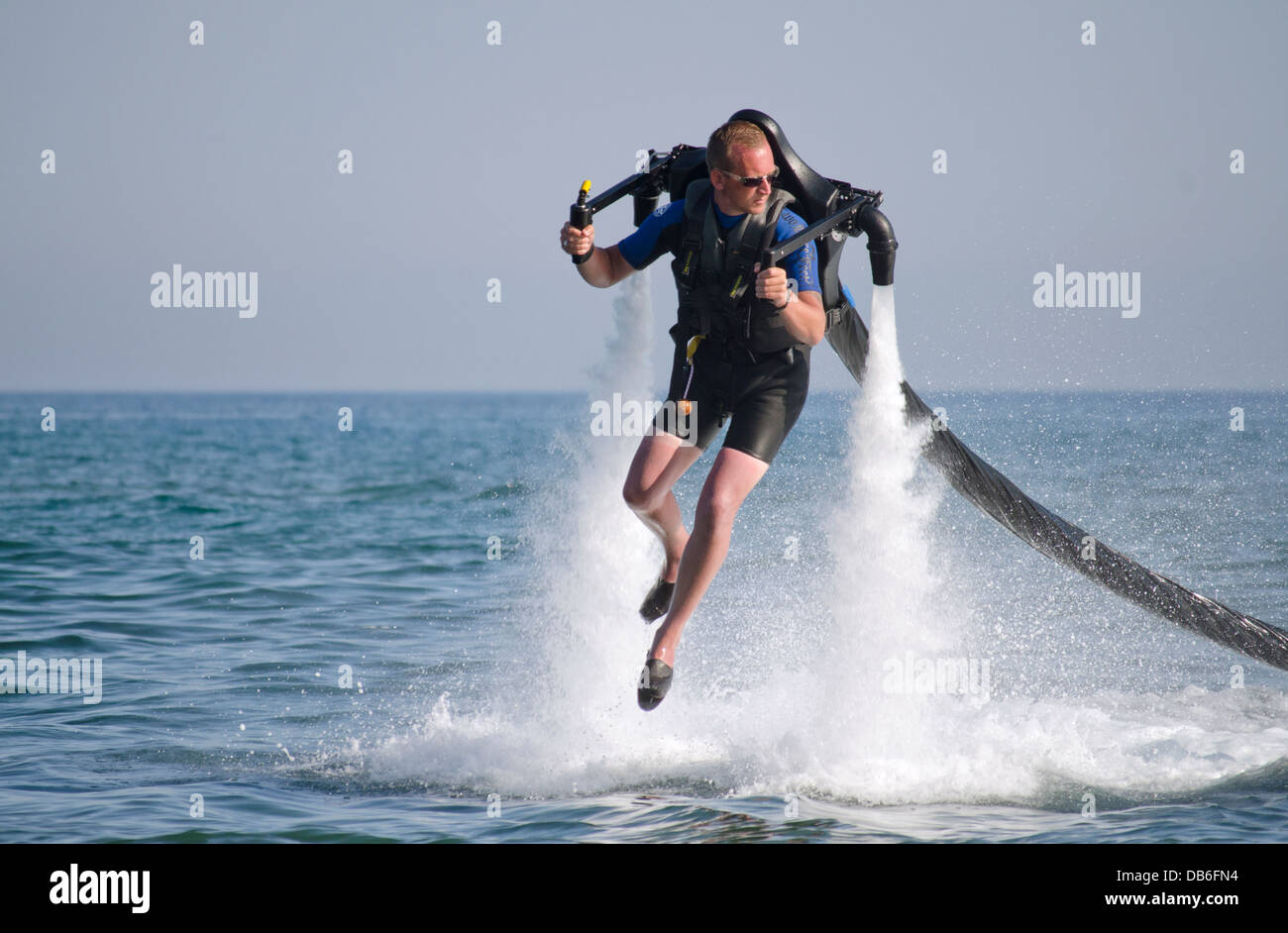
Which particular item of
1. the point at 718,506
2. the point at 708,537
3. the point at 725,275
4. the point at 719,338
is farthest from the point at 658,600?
the point at 725,275

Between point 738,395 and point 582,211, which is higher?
point 582,211

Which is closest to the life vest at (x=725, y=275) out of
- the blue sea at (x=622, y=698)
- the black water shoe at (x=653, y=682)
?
the blue sea at (x=622, y=698)

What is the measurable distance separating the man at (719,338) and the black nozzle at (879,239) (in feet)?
0.81

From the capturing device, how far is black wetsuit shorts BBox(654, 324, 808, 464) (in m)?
5.96

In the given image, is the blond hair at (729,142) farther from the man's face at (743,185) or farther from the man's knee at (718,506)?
the man's knee at (718,506)

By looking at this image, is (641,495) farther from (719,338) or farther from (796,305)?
(796,305)

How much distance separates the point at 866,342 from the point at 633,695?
7.21 ft

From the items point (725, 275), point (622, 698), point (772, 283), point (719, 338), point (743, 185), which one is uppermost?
point (743, 185)

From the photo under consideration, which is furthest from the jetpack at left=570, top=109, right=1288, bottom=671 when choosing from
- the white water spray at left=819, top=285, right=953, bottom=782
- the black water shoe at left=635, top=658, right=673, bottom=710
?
the black water shoe at left=635, top=658, right=673, bottom=710

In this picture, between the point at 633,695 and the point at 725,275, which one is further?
the point at 633,695

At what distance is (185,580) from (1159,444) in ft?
71.3

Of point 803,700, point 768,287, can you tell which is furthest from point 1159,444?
point 768,287

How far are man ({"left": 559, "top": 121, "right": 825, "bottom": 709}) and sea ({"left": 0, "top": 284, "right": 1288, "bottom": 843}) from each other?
1.93ft

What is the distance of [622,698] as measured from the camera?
6.97 meters
